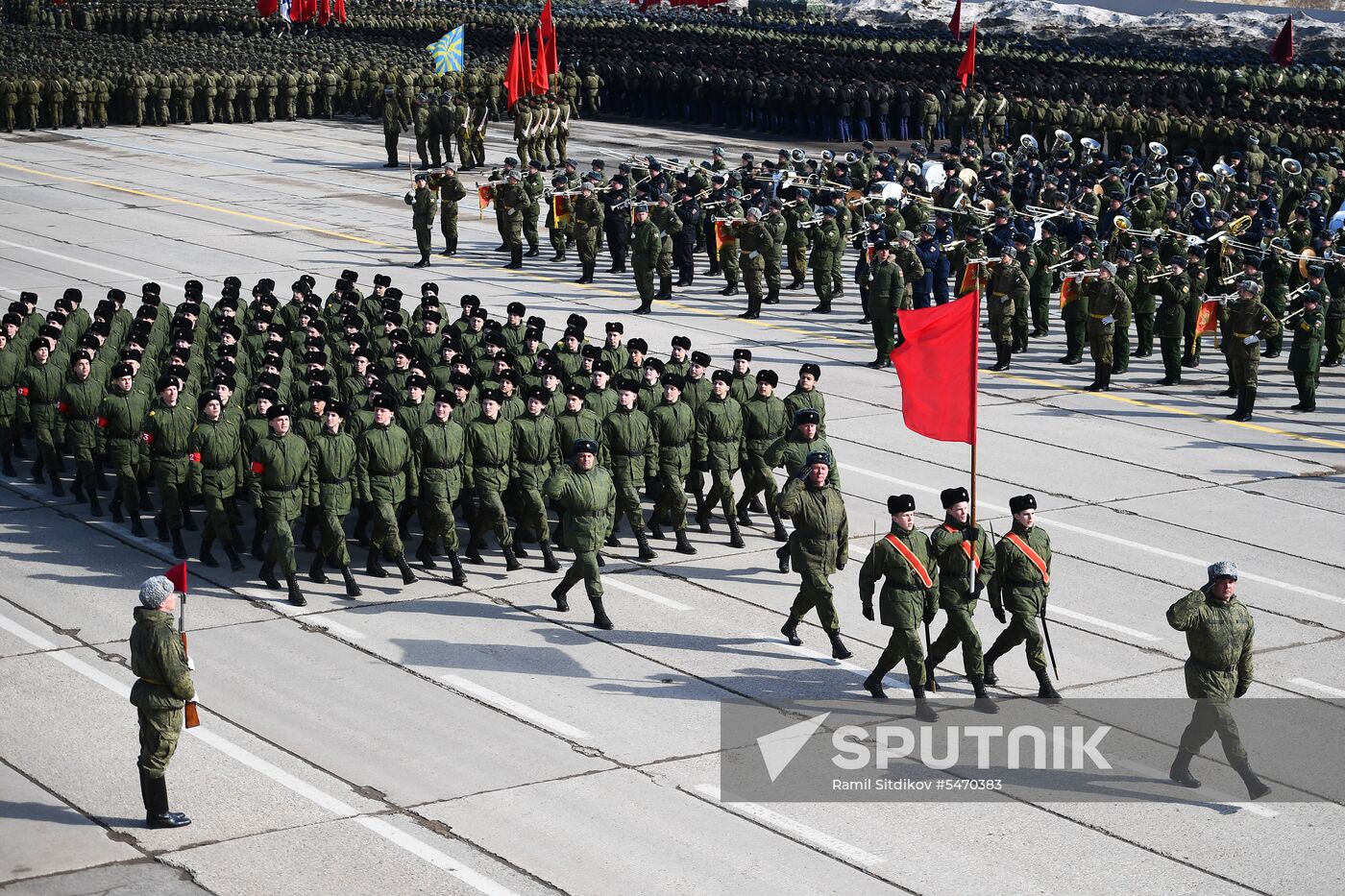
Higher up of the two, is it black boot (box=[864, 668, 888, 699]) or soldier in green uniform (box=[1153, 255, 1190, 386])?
soldier in green uniform (box=[1153, 255, 1190, 386])

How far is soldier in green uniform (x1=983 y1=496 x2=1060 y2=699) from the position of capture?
13.1 m

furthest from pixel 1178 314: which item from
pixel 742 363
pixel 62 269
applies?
pixel 62 269

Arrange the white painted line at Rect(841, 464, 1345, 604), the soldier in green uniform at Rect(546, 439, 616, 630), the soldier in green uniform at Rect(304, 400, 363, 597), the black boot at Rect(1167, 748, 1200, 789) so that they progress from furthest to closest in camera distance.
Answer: the white painted line at Rect(841, 464, 1345, 604) → the soldier in green uniform at Rect(304, 400, 363, 597) → the soldier in green uniform at Rect(546, 439, 616, 630) → the black boot at Rect(1167, 748, 1200, 789)

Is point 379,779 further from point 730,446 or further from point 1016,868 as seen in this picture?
point 730,446

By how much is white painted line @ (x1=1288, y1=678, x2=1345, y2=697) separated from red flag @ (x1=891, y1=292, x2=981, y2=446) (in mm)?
2996

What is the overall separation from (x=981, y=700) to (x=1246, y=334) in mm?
10710

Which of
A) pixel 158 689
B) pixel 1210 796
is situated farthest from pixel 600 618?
pixel 1210 796

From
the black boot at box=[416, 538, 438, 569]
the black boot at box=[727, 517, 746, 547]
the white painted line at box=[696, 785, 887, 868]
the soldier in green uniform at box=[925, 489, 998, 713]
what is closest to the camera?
the white painted line at box=[696, 785, 887, 868]

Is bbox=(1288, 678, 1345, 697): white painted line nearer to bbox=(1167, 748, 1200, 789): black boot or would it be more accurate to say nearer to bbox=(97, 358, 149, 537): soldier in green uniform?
bbox=(1167, 748, 1200, 789): black boot

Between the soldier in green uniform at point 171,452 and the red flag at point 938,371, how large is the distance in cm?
667

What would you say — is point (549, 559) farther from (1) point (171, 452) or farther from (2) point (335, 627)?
(1) point (171, 452)

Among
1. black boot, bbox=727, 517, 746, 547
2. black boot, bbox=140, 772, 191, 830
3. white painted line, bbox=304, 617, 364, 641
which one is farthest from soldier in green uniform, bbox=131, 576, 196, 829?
black boot, bbox=727, 517, 746, 547

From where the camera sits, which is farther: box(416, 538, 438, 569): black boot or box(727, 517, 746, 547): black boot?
box(727, 517, 746, 547): black boot

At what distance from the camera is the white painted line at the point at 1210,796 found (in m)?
11.7
